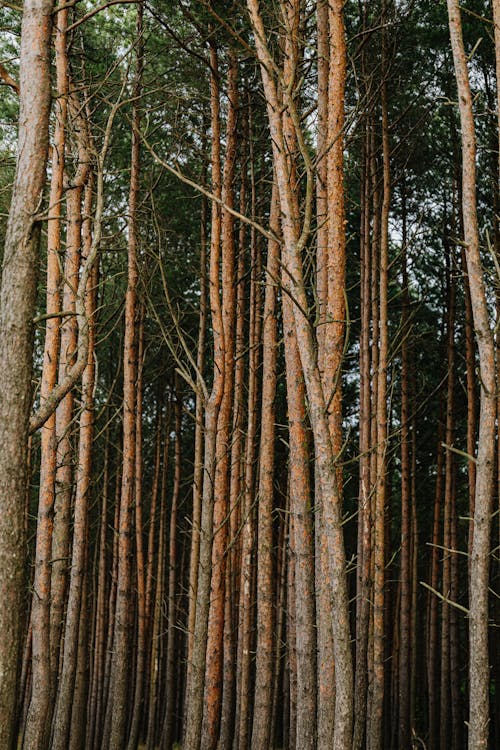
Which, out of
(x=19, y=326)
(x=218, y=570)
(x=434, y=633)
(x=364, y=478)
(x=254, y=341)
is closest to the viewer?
(x=19, y=326)

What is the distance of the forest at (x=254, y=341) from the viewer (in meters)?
4.79

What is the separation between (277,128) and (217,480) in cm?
375

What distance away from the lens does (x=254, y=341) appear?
37.5 feet

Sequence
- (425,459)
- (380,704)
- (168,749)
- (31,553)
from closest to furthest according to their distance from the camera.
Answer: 1. (380,704)
2. (168,749)
3. (425,459)
4. (31,553)

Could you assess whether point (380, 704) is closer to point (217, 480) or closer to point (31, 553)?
point (217, 480)

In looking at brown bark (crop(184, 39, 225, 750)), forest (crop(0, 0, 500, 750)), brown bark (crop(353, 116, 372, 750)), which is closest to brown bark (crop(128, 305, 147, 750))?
forest (crop(0, 0, 500, 750))

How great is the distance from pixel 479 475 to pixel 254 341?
658cm

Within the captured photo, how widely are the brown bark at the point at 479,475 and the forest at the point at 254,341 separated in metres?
0.02

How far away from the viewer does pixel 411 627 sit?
42.9 feet

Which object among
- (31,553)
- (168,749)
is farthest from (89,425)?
Answer: (31,553)

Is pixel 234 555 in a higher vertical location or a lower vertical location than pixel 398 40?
lower

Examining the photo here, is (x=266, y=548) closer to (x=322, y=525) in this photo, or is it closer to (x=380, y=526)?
(x=380, y=526)

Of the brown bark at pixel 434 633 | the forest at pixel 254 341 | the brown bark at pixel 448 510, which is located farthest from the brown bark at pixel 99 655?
→ the brown bark at pixel 448 510

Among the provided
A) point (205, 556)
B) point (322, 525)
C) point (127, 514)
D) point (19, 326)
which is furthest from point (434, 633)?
→ point (19, 326)
